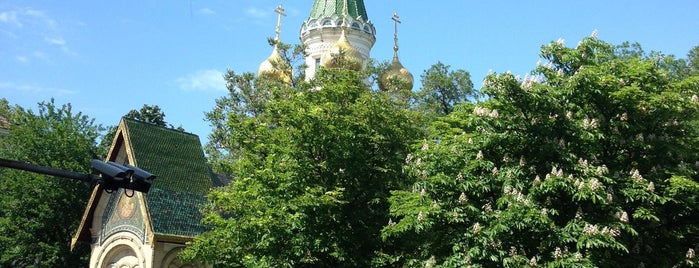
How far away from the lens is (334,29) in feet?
131

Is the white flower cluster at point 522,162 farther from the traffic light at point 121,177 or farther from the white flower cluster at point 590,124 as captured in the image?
the traffic light at point 121,177

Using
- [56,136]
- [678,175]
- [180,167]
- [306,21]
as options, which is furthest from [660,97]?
[306,21]

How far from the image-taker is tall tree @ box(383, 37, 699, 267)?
13.1 metres

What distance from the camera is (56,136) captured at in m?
31.7

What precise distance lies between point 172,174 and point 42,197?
845 centimetres

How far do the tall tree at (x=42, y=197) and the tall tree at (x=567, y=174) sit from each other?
19727 mm

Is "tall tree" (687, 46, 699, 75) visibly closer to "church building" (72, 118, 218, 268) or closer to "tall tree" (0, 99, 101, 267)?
"church building" (72, 118, 218, 268)

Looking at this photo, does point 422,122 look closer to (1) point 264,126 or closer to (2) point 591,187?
(1) point 264,126

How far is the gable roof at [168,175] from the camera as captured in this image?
76.2ft

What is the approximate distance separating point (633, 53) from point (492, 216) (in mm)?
20265

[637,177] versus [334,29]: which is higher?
[334,29]

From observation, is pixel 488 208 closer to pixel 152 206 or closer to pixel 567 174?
pixel 567 174

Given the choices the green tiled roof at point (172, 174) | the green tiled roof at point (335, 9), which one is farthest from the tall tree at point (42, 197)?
the green tiled roof at point (335, 9)

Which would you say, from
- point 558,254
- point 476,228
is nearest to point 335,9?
point 476,228
